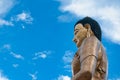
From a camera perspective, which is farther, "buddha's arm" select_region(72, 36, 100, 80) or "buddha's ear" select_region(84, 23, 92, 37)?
"buddha's ear" select_region(84, 23, 92, 37)

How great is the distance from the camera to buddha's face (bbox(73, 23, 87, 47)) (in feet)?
38.0

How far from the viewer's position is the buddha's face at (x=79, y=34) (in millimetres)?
11578

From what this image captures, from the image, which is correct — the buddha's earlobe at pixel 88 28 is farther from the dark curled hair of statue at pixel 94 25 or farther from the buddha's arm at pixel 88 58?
the buddha's arm at pixel 88 58

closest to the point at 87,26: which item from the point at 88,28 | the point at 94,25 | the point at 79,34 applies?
the point at 88,28

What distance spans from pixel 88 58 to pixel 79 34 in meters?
1.61

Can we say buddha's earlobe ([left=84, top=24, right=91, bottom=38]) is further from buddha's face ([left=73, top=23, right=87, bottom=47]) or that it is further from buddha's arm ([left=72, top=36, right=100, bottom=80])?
buddha's arm ([left=72, top=36, right=100, bottom=80])

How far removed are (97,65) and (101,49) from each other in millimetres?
408

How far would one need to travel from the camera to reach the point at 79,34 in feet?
38.3

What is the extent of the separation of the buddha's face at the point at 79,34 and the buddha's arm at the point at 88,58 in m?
0.69

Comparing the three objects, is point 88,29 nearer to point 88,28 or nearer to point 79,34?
point 88,28

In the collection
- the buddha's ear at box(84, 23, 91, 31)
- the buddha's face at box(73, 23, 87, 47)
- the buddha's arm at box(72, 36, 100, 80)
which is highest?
the buddha's ear at box(84, 23, 91, 31)

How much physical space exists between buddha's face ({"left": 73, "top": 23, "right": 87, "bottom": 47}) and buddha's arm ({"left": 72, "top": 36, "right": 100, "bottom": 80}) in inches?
27.0

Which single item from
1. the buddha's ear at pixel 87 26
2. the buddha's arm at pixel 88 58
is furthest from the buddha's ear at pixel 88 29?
the buddha's arm at pixel 88 58

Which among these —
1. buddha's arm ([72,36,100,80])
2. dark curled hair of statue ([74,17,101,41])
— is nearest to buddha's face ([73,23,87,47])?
dark curled hair of statue ([74,17,101,41])
